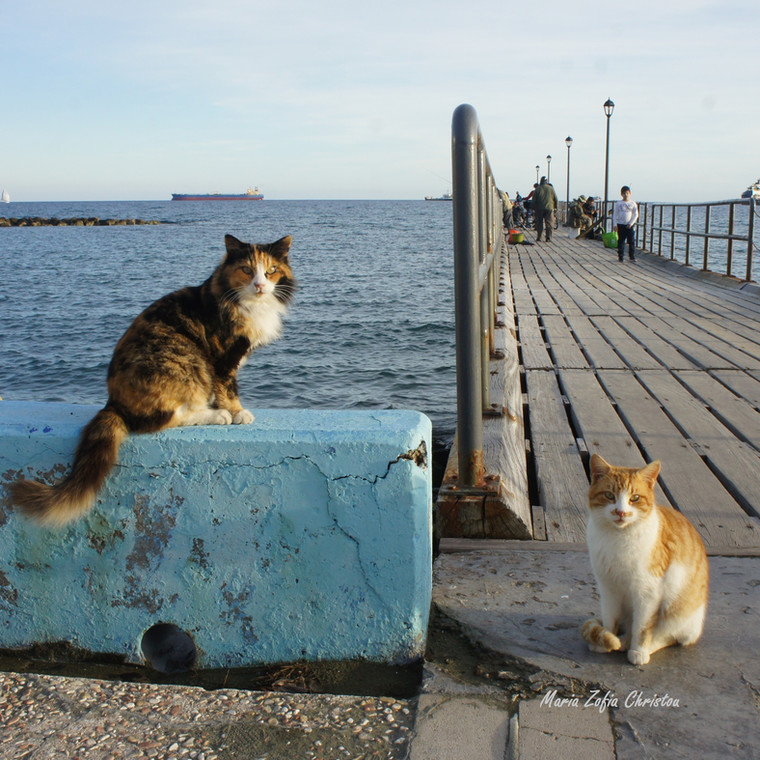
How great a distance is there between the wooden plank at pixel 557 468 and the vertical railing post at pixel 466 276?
0.57 meters

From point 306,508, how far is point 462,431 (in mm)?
941

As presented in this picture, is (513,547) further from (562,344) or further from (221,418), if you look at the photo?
(562,344)

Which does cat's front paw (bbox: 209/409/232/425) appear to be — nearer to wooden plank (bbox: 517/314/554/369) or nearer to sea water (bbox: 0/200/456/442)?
sea water (bbox: 0/200/456/442)

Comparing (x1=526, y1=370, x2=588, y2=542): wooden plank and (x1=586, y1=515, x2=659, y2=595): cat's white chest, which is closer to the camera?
(x1=586, y1=515, x2=659, y2=595): cat's white chest

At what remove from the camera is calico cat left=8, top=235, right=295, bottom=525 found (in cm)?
218

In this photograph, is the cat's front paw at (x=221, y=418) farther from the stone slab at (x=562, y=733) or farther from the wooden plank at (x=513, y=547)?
the stone slab at (x=562, y=733)

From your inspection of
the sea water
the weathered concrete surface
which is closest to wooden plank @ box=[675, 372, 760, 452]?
the weathered concrete surface

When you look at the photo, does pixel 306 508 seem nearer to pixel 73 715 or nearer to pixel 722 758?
pixel 73 715

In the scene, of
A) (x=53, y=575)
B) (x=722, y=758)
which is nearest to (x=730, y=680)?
(x=722, y=758)

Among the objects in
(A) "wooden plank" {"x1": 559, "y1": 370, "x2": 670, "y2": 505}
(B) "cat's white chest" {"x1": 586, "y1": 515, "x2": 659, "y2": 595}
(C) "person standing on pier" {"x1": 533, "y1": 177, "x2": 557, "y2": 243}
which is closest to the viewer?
(B) "cat's white chest" {"x1": 586, "y1": 515, "x2": 659, "y2": 595}

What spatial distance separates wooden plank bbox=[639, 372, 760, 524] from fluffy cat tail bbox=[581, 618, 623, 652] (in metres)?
1.35

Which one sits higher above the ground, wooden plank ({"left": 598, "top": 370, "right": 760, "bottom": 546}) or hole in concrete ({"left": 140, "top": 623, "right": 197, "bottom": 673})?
wooden plank ({"left": 598, "top": 370, "right": 760, "bottom": 546})

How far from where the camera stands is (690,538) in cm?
223

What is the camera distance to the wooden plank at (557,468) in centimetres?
315
